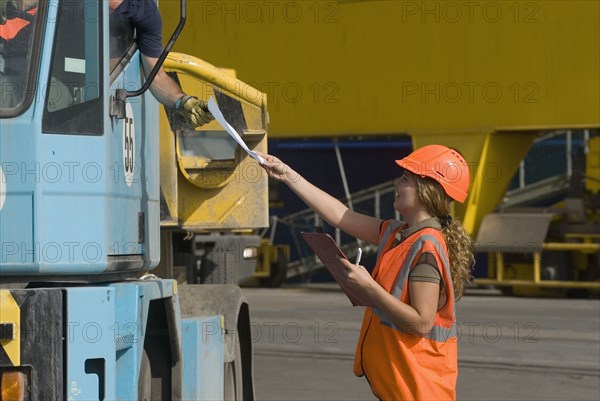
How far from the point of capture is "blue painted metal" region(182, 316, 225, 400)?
607 cm

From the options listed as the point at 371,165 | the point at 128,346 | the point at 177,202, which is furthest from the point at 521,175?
the point at 128,346

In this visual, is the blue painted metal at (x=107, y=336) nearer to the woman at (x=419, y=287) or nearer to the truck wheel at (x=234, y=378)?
the woman at (x=419, y=287)

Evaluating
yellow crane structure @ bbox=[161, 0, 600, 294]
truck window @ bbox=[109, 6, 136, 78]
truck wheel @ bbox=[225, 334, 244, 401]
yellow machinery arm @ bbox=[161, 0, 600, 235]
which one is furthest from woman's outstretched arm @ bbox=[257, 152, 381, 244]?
yellow machinery arm @ bbox=[161, 0, 600, 235]

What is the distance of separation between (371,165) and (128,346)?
2151 centimetres

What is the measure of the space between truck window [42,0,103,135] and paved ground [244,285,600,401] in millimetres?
4998

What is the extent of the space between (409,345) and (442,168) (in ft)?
2.05

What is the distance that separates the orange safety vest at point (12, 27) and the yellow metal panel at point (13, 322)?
99cm

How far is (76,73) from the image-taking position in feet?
15.7

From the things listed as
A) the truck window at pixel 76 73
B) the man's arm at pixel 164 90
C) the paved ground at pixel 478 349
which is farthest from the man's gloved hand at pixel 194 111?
the paved ground at pixel 478 349

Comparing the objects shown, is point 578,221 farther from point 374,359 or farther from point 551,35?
point 374,359

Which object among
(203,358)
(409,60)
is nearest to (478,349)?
(203,358)

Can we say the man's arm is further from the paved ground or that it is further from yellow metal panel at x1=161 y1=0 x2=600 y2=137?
yellow metal panel at x1=161 y1=0 x2=600 y2=137

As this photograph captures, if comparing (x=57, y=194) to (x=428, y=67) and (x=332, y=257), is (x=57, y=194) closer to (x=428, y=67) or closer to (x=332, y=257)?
(x=332, y=257)

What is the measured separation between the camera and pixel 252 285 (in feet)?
76.8
